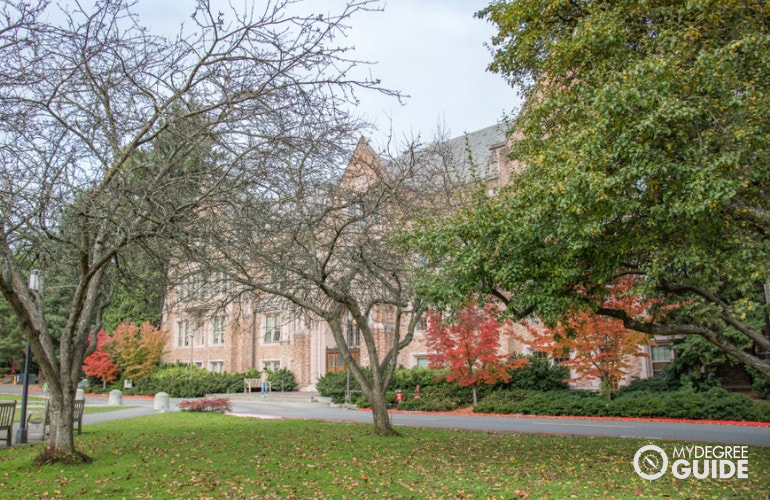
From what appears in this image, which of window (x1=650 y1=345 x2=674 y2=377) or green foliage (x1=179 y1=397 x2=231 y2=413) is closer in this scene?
green foliage (x1=179 y1=397 x2=231 y2=413)

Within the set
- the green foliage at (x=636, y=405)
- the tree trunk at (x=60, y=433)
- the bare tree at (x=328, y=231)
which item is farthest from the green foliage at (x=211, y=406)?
the tree trunk at (x=60, y=433)

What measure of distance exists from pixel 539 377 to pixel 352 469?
67.1 ft

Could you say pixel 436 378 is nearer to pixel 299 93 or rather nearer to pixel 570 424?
pixel 570 424

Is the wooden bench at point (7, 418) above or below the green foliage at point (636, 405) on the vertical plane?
above

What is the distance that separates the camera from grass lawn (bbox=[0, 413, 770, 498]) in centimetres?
818

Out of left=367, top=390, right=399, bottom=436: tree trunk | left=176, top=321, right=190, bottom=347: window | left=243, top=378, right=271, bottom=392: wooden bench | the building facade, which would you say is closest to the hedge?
left=243, top=378, right=271, bottom=392: wooden bench

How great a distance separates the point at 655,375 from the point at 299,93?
26.7m

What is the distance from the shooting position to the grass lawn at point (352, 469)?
26.8 feet

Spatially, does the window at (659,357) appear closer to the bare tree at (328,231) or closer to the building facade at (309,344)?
the building facade at (309,344)

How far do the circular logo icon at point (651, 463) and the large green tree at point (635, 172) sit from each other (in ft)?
7.68

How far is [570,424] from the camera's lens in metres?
19.7

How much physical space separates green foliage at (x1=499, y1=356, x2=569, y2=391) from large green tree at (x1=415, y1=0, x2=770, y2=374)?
17121 millimetres

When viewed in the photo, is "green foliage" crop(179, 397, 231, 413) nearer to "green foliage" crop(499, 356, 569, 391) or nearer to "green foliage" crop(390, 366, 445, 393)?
"green foliage" crop(390, 366, 445, 393)

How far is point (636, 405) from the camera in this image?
2234cm
